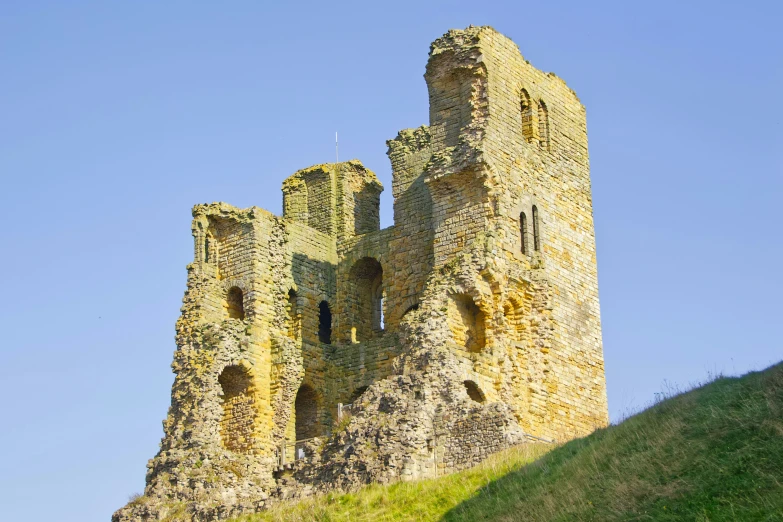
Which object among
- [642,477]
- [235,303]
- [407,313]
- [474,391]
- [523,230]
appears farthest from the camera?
[235,303]

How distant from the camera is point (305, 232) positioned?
36.0 m

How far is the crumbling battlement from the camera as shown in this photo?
2878 cm

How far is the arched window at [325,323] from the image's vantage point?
119 ft

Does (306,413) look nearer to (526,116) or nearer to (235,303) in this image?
(235,303)

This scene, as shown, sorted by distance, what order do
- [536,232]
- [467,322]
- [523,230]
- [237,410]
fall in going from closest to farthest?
[467,322]
[523,230]
[536,232]
[237,410]

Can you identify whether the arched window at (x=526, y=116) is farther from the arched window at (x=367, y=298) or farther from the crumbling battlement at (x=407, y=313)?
the arched window at (x=367, y=298)

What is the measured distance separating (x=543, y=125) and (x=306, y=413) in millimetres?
8825

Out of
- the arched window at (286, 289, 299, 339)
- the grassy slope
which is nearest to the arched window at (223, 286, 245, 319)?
the arched window at (286, 289, 299, 339)

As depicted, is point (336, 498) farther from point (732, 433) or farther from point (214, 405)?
point (732, 433)

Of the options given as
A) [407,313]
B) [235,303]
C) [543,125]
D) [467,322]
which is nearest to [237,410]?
[235,303]

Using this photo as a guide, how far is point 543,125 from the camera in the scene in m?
34.6

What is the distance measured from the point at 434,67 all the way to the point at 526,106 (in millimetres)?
2460

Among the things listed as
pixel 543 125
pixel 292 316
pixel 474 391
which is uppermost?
pixel 543 125

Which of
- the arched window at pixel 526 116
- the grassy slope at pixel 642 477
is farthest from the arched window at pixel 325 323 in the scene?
the grassy slope at pixel 642 477
